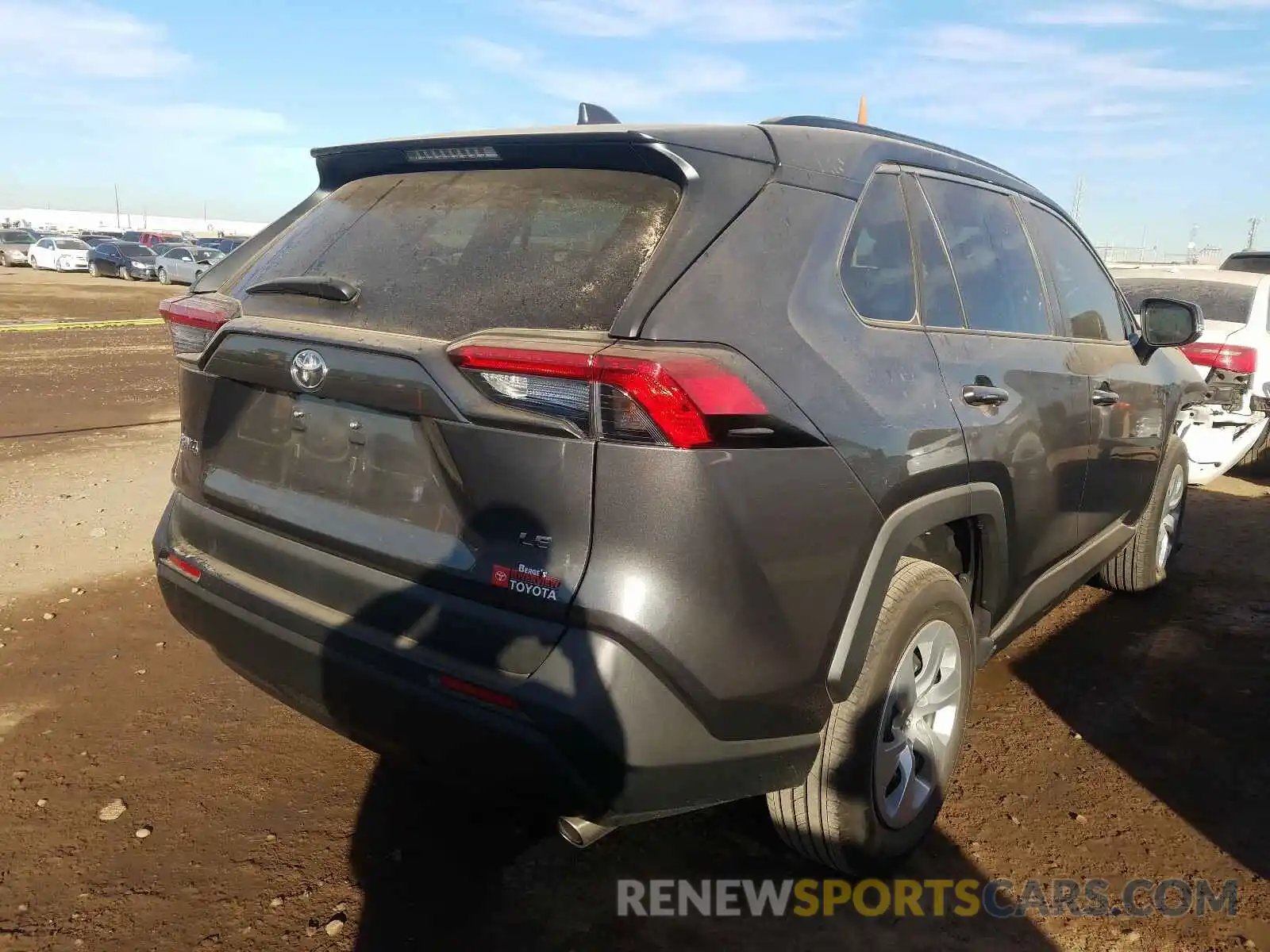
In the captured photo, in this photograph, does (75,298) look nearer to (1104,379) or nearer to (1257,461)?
(1257,461)

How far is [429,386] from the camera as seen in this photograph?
1.95m

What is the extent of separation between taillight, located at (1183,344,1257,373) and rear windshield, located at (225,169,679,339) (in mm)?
6209

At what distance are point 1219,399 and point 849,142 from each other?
5.59m

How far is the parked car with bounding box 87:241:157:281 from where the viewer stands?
1325 inches

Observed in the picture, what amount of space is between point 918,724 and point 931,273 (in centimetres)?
129

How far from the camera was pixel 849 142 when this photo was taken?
243cm

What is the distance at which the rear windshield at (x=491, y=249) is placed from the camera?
6.59ft

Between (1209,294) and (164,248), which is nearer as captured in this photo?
(1209,294)

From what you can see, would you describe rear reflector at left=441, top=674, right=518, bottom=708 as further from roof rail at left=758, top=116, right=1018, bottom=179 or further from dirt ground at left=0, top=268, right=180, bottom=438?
dirt ground at left=0, top=268, right=180, bottom=438

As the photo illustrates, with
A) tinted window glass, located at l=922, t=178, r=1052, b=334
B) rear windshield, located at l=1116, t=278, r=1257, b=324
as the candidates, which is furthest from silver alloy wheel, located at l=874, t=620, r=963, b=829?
rear windshield, located at l=1116, t=278, r=1257, b=324

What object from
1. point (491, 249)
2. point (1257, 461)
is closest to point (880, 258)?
point (491, 249)

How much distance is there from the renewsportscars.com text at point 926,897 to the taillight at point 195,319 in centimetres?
185

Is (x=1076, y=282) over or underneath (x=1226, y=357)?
over

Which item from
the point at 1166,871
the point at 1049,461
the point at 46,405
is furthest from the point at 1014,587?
the point at 46,405
